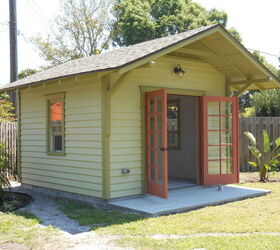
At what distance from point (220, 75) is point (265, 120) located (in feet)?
13.8

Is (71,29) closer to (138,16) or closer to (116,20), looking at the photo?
(116,20)

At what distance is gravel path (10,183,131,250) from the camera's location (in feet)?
16.9

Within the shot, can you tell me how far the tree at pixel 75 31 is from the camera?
28594 mm

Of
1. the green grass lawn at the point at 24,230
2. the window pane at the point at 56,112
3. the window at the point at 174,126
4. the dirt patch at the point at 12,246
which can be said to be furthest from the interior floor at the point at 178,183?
the dirt patch at the point at 12,246

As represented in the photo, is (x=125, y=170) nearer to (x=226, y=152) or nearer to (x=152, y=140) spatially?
(x=152, y=140)

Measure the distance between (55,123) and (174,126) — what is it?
3885mm

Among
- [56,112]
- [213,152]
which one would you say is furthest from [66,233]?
[213,152]

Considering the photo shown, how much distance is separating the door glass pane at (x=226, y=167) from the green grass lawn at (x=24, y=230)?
4.61 m

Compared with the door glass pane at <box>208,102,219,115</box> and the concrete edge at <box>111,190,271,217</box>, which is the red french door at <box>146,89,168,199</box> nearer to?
the concrete edge at <box>111,190,271,217</box>

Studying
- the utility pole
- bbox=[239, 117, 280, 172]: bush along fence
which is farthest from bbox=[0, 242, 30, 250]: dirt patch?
the utility pole

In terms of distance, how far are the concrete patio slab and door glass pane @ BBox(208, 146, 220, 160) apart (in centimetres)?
72

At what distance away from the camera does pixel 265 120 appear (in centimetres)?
1318

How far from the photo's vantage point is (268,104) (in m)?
14.9

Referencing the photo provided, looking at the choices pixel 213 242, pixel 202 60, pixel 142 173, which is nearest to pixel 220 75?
pixel 202 60
